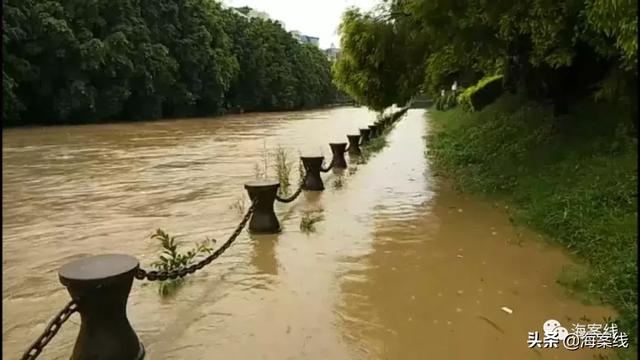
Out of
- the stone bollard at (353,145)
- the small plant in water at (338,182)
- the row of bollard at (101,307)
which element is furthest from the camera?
the stone bollard at (353,145)

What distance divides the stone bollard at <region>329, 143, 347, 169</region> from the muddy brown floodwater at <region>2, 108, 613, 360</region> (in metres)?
1.96

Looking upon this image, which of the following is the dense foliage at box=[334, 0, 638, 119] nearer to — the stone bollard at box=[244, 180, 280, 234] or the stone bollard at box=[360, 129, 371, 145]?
the stone bollard at box=[244, 180, 280, 234]

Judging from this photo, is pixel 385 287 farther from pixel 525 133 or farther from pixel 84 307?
pixel 525 133

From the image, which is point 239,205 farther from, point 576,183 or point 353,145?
point 353,145

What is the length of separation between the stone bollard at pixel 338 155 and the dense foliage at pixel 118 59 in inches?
791

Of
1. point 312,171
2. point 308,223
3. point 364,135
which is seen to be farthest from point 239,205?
point 364,135

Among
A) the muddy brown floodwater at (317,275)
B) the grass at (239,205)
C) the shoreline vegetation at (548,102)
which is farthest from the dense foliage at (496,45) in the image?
the grass at (239,205)

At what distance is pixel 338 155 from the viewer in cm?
1305

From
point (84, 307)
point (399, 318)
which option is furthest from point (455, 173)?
point (84, 307)

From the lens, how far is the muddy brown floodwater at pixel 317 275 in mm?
3982

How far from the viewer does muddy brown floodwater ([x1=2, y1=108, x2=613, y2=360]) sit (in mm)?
3982

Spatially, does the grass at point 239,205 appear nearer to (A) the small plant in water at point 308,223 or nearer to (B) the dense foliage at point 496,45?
(A) the small plant in water at point 308,223

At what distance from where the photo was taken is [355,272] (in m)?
5.41

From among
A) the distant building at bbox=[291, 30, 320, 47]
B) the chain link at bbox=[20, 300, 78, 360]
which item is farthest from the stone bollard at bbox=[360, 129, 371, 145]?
the distant building at bbox=[291, 30, 320, 47]
